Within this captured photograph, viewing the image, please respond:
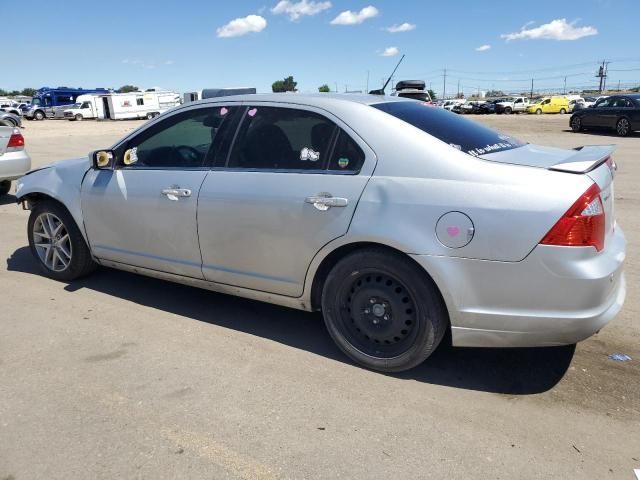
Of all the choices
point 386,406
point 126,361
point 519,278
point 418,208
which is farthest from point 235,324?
point 519,278

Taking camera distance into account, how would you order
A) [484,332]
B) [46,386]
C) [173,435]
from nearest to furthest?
1. [173,435]
2. [484,332]
3. [46,386]

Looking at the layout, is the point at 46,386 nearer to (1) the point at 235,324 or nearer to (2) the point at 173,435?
(2) the point at 173,435

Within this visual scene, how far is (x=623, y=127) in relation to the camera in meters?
20.3

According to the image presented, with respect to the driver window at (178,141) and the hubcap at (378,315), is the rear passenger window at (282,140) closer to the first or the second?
the driver window at (178,141)

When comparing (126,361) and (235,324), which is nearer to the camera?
(126,361)

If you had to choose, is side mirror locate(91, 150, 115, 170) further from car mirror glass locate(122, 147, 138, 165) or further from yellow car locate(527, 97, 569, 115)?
yellow car locate(527, 97, 569, 115)

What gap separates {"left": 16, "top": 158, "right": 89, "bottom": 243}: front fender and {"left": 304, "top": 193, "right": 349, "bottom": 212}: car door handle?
7.50 feet

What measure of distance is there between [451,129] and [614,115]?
20736 millimetres

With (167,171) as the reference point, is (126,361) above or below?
below

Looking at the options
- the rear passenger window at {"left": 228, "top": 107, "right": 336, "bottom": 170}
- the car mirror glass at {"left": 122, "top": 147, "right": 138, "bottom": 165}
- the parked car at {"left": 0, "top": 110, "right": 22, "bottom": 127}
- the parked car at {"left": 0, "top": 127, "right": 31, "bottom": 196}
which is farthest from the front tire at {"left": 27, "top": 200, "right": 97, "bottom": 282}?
the parked car at {"left": 0, "top": 110, "right": 22, "bottom": 127}

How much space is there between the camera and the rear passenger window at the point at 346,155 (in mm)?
3141

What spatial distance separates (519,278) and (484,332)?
0.37 metres

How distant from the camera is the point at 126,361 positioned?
3398 millimetres

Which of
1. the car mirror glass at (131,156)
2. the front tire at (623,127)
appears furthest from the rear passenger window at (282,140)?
the front tire at (623,127)
